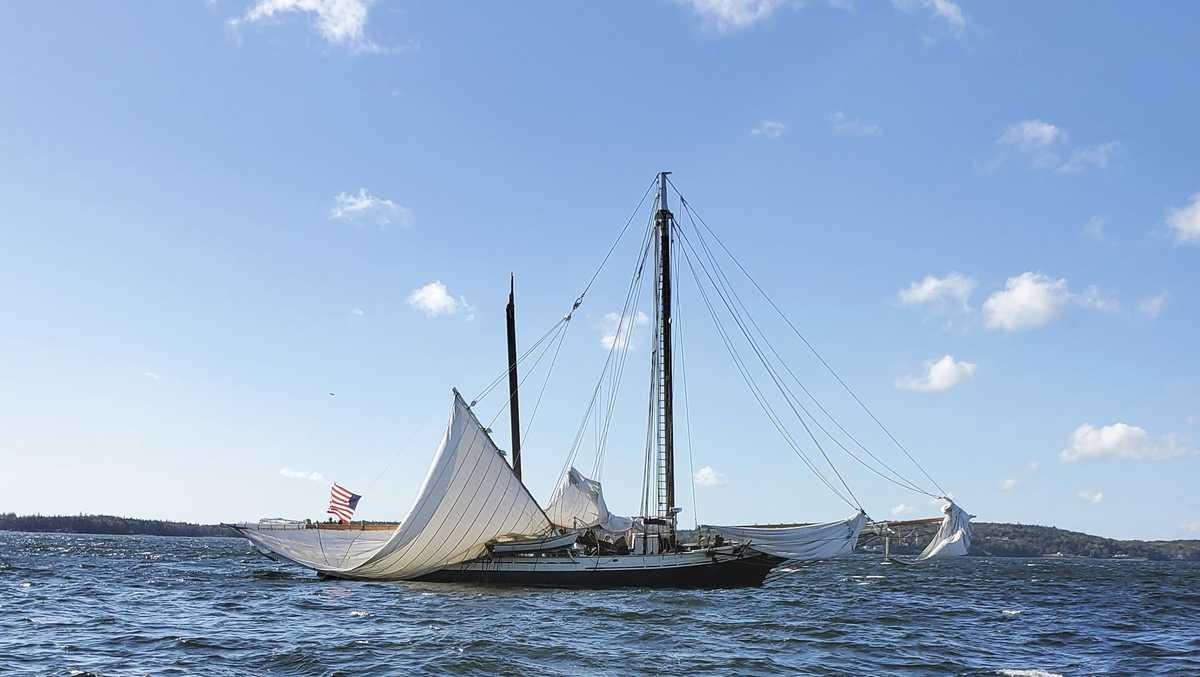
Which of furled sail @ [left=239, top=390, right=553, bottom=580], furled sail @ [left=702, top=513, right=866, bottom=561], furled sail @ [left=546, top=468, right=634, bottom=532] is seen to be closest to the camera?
furled sail @ [left=239, top=390, right=553, bottom=580]

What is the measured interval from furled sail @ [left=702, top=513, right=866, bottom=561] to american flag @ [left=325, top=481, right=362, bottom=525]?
26537 millimetres

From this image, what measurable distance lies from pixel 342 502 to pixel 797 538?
31.1m

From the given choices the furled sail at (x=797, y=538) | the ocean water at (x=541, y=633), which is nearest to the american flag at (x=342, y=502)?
the ocean water at (x=541, y=633)

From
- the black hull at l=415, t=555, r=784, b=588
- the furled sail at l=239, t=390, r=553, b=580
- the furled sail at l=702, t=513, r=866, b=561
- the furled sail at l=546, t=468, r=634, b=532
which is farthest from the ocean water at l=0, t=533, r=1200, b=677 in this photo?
the furled sail at l=546, t=468, r=634, b=532

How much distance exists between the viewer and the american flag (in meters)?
59.6

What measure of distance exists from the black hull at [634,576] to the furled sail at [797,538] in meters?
0.93

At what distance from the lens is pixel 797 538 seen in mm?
42469

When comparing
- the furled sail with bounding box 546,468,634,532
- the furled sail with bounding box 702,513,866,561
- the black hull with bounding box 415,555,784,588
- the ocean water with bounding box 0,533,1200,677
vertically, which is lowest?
the ocean water with bounding box 0,533,1200,677

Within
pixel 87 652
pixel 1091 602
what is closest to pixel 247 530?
pixel 87 652

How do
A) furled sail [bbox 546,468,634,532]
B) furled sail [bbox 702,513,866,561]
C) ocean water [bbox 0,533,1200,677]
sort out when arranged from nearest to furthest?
1. ocean water [bbox 0,533,1200,677]
2. furled sail [bbox 702,513,866,561]
3. furled sail [bbox 546,468,634,532]

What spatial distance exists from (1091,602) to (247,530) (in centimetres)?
4926

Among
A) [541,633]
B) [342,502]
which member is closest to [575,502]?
[342,502]

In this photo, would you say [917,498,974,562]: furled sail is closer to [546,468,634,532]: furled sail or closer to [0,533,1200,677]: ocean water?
[0,533,1200,677]: ocean water

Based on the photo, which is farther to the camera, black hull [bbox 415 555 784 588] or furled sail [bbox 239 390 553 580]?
black hull [bbox 415 555 784 588]
